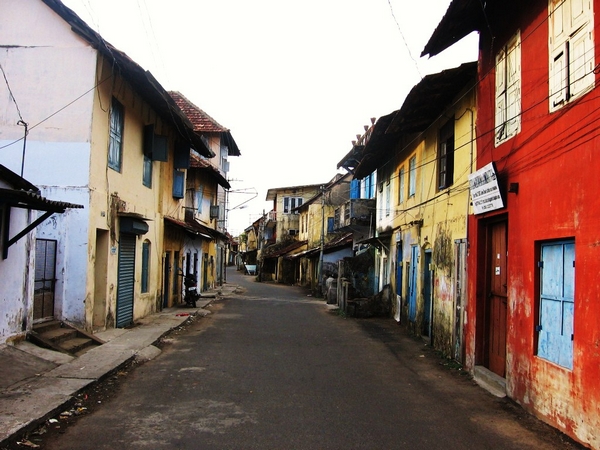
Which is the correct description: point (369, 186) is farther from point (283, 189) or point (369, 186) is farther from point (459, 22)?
point (283, 189)

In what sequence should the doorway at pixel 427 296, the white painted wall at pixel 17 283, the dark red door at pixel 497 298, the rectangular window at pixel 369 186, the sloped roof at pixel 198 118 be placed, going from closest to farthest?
the white painted wall at pixel 17 283, the dark red door at pixel 497 298, the doorway at pixel 427 296, the rectangular window at pixel 369 186, the sloped roof at pixel 198 118

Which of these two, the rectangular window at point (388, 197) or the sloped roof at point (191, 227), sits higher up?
the rectangular window at point (388, 197)

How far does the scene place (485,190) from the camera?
28.2 ft

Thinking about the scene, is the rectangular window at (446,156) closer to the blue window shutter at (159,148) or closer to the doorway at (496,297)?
the doorway at (496,297)

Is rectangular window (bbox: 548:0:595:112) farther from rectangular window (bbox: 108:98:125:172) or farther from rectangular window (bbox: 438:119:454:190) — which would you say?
rectangular window (bbox: 108:98:125:172)

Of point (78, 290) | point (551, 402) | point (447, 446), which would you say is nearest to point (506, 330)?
point (551, 402)

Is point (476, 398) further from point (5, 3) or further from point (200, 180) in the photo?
point (200, 180)

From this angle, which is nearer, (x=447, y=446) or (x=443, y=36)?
(x=447, y=446)

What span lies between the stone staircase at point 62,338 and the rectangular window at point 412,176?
8.79 meters

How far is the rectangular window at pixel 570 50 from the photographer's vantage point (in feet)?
19.1

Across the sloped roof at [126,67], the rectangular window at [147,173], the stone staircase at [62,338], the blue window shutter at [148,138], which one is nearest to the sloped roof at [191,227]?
the rectangular window at [147,173]

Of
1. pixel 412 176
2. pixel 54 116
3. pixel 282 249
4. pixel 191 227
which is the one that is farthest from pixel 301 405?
pixel 282 249

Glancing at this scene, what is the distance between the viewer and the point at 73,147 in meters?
11.1

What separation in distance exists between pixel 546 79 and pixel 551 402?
3.92 meters
